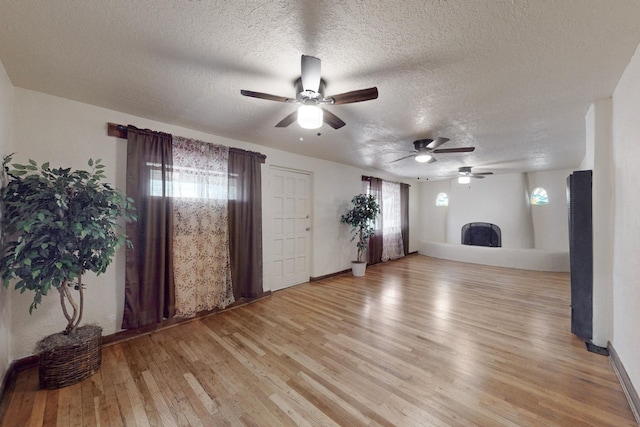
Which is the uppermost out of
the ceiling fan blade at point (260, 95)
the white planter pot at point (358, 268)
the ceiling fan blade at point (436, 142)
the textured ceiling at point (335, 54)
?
the textured ceiling at point (335, 54)

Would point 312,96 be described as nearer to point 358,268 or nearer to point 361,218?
point 361,218

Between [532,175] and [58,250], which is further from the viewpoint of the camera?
[532,175]

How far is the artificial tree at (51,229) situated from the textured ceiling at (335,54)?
0.88 metres

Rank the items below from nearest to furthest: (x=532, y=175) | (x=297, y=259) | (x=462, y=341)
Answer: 1. (x=462, y=341)
2. (x=297, y=259)
3. (x=532, y=175)

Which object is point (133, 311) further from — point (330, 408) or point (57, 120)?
point (330, 408)

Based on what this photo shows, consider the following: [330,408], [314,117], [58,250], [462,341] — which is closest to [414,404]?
[330,408]

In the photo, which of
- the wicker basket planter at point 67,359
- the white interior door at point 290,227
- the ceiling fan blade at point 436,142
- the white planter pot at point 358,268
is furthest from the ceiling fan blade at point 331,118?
the white planter pot at point 358,268

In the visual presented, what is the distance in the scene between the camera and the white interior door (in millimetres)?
4156

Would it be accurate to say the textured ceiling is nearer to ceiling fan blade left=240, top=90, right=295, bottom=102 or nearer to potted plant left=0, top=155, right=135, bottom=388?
ceiling fan blade left=240, top=90, right=295, bottom=102

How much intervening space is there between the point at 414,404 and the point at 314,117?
2.23 meters

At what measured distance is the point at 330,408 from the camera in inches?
64.2

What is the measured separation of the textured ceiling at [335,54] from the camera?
4.29 ft

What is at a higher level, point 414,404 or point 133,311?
point 133,311

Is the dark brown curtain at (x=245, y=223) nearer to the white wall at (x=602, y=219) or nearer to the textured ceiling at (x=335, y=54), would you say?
the textured ceiling at (x=335, y=54)
